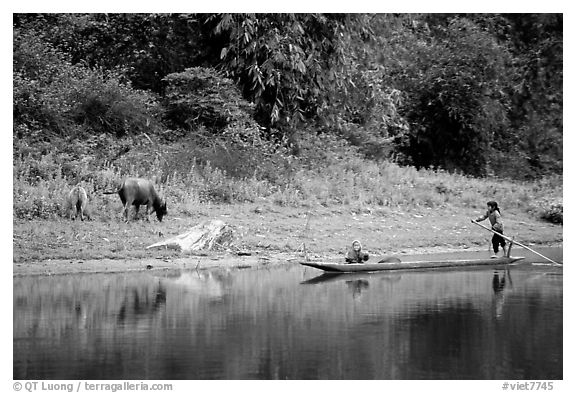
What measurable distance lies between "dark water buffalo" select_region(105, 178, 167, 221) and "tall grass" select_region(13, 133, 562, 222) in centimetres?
41

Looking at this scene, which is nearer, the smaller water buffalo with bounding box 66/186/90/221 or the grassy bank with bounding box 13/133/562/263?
the grassy bank with bounding box 13/133/562/263

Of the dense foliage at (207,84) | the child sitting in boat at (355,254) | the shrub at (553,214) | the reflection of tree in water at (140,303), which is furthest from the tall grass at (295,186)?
the child sitting in boat at (355,254)

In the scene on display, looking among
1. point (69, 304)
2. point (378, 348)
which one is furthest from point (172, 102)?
point (378, 348)

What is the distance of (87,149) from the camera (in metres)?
21.6

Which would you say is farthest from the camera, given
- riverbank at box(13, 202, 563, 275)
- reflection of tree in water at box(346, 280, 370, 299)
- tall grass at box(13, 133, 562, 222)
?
tall grass at box(13, 133, 562, 222)

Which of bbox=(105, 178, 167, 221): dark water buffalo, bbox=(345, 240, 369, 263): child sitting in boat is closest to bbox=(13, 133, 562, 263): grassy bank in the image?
bbox=(105, 178, 167, 221): dark water buffalo

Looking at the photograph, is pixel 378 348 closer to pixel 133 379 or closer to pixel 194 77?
pixel 133 379

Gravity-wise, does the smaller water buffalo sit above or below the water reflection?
above

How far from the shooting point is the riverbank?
1570 centimetres

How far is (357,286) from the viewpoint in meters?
14.6

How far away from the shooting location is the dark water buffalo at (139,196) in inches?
704

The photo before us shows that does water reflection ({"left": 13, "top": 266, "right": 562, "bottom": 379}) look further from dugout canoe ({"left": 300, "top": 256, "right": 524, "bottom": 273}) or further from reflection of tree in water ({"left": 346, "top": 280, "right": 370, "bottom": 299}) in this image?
dugout canoe ({"left": 300, "top": 256, "right": 524, "bottom": 273})

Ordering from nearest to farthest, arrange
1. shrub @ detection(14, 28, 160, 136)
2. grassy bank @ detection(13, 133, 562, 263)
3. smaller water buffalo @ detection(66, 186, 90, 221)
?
1. grassy bank @ detection(13, 133, 562, 263)
2. smaller water buffalo @ detection(66, 186, 90, 221)
3. shrub @ detection(14, 28, 160, 136)

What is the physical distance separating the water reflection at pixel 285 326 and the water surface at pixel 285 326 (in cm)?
2
